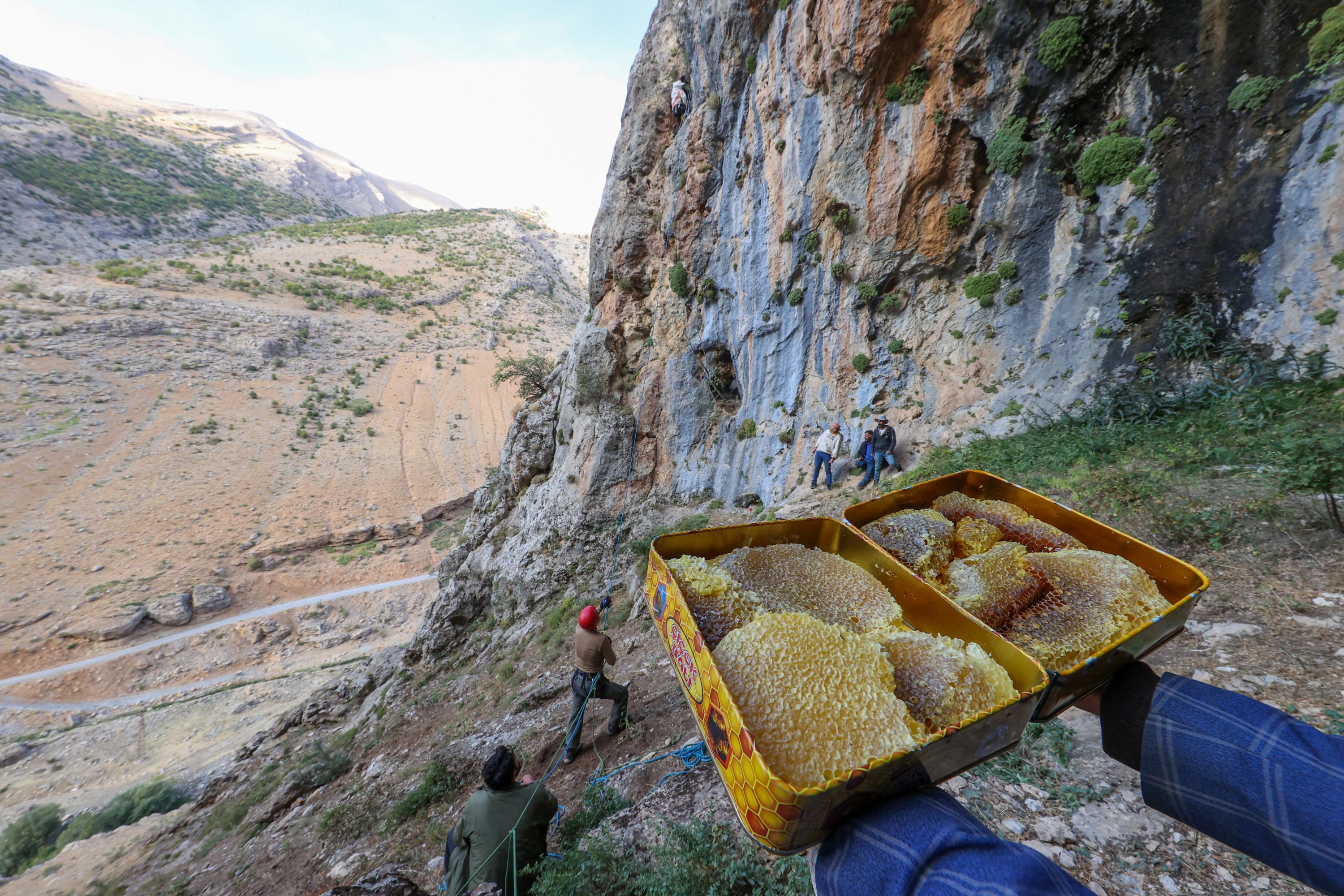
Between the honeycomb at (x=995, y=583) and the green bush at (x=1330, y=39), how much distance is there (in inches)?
411

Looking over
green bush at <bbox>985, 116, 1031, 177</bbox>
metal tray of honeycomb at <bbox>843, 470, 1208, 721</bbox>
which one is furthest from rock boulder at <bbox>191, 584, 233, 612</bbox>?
green bush at <bbox>985, 116, 1031, 177</bbox>

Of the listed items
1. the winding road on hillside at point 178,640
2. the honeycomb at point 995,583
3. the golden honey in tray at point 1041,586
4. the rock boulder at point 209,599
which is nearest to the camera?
the golden honey in tray at point 1041,586

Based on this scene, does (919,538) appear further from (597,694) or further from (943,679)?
(597,694)

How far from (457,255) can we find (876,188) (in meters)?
62.8

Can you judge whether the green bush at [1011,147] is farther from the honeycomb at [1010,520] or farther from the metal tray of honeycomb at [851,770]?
the metal tray of honeycomb at [851,770]

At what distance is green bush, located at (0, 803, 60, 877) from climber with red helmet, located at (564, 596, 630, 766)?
657 inches

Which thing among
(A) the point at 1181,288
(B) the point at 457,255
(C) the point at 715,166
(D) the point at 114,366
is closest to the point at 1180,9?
(A) the point at 1181,288

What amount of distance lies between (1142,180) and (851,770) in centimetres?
1206

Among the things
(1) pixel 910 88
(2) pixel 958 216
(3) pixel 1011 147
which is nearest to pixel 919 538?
(2) pixel 958 216

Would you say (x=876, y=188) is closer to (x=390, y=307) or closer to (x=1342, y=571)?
(x=1342, y=571)

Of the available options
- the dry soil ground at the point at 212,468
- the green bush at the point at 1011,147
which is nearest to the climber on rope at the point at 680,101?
the green bush at the point at 1011,147

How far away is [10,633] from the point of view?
19.1 metres

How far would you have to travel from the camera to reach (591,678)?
19.4ft

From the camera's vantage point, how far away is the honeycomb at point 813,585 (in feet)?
7.76
